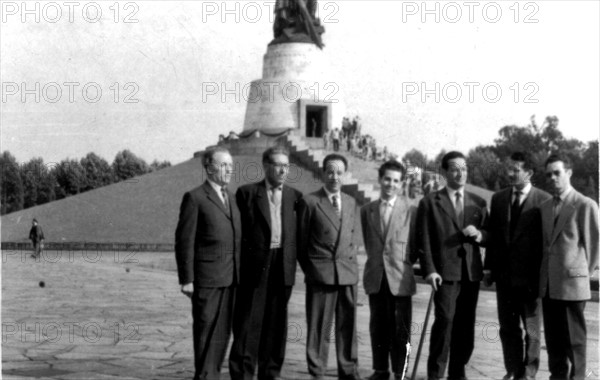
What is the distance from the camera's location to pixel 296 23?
108 feet

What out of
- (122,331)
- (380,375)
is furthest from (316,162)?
(380,375)

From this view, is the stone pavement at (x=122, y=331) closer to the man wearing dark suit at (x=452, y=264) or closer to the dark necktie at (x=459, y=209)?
the man wearing dark suit at (x=452, y=264)

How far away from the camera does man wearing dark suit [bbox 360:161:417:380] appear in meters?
5.55

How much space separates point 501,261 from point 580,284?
55cm

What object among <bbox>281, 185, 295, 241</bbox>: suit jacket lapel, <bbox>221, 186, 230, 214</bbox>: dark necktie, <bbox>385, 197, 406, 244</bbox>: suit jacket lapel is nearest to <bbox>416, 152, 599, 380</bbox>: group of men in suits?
<bbox>385, 197, 406, 244</bbox>: suit jacket lapel

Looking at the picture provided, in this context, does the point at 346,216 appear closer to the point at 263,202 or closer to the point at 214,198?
the point at 263,202

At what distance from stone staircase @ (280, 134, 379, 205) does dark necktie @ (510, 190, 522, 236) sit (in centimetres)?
1522

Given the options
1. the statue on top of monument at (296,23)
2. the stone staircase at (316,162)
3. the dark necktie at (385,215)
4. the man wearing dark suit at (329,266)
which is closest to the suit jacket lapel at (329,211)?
the man wearing dark suit at (329,266)

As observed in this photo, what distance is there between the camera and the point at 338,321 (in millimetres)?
5609

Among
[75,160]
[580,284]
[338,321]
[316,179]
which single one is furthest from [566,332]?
[75,160]

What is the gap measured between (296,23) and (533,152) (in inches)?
1047

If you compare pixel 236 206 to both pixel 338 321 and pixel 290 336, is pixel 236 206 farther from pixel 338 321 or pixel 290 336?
pixel 290 336

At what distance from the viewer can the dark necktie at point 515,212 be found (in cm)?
568

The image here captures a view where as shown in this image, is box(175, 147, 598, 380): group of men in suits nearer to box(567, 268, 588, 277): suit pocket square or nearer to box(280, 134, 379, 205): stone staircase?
box(567, 268, 588, 277): suit pocket square
